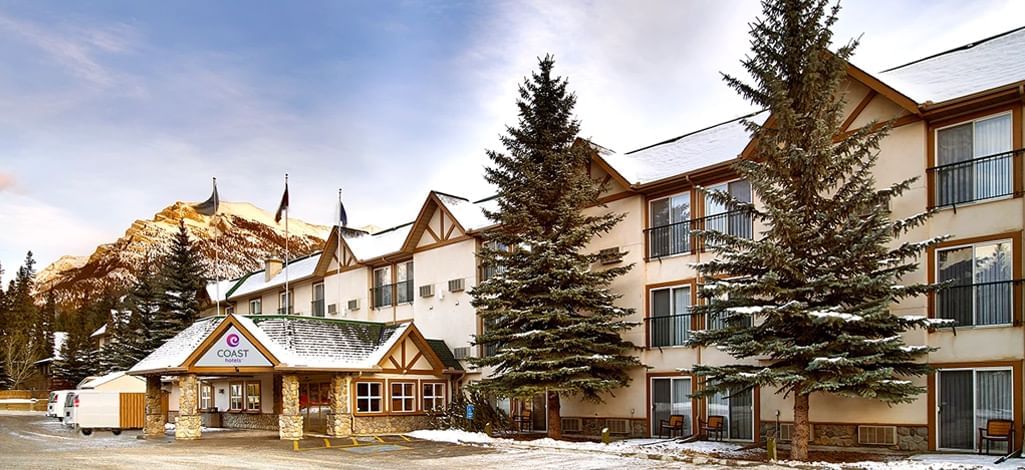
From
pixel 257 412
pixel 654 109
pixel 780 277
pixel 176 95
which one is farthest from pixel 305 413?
pixel 780 277

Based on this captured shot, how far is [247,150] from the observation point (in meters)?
32.3

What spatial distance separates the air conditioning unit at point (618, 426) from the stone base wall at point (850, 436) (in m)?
4.42

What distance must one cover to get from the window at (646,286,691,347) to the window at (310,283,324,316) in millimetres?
19611

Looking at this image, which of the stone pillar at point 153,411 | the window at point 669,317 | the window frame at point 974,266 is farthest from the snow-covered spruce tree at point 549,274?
the stone pillar at point 153,411

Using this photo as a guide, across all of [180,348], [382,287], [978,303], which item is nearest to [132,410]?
[180,348]

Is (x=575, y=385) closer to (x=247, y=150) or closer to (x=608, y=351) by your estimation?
(x=608, y=351)

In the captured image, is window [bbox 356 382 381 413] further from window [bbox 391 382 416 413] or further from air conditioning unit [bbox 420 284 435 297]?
air conditioning unit [bbox 420 284 435 297]

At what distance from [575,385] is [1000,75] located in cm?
1213

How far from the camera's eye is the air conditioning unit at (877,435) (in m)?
18.6

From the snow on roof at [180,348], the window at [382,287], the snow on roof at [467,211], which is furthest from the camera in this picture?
the window at [382,287]

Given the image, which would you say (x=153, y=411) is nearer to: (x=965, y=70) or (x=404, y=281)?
(x=404, y=281)

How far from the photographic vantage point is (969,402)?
58.0 feet

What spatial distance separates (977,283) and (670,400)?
8579 mm

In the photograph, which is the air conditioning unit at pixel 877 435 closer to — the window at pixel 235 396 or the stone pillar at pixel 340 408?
the stone pillar at pixel 340 408
